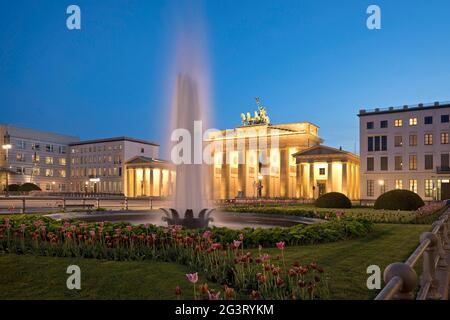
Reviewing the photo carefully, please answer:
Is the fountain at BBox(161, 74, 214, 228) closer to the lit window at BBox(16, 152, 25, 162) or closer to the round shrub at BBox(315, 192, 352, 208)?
the round shrub at BBox(315, 192, 352, 208)

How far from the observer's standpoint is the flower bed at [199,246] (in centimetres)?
757

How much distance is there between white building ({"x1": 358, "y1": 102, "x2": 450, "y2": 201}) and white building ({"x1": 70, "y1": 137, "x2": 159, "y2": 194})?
217ft

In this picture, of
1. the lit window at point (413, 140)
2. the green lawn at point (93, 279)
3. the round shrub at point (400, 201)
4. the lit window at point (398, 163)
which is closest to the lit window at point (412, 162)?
the lit window at point (398, 163)

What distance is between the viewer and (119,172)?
115 meters

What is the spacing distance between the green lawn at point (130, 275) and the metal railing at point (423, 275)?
3.56 ft

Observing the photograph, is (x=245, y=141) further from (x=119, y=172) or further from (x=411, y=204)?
(x=411, y=204)


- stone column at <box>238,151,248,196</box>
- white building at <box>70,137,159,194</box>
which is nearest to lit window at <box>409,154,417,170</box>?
stone column at <box>238,151,248,196</box>

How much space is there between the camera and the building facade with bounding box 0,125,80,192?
344ft

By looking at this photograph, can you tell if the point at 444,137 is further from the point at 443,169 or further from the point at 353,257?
the point at 353,257

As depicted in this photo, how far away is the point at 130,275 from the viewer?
862 centimetres

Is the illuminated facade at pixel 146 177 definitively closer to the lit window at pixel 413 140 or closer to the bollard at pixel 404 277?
the lit window at pixel 413 140

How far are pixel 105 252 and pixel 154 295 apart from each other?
423cm

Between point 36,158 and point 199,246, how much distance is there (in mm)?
113971
